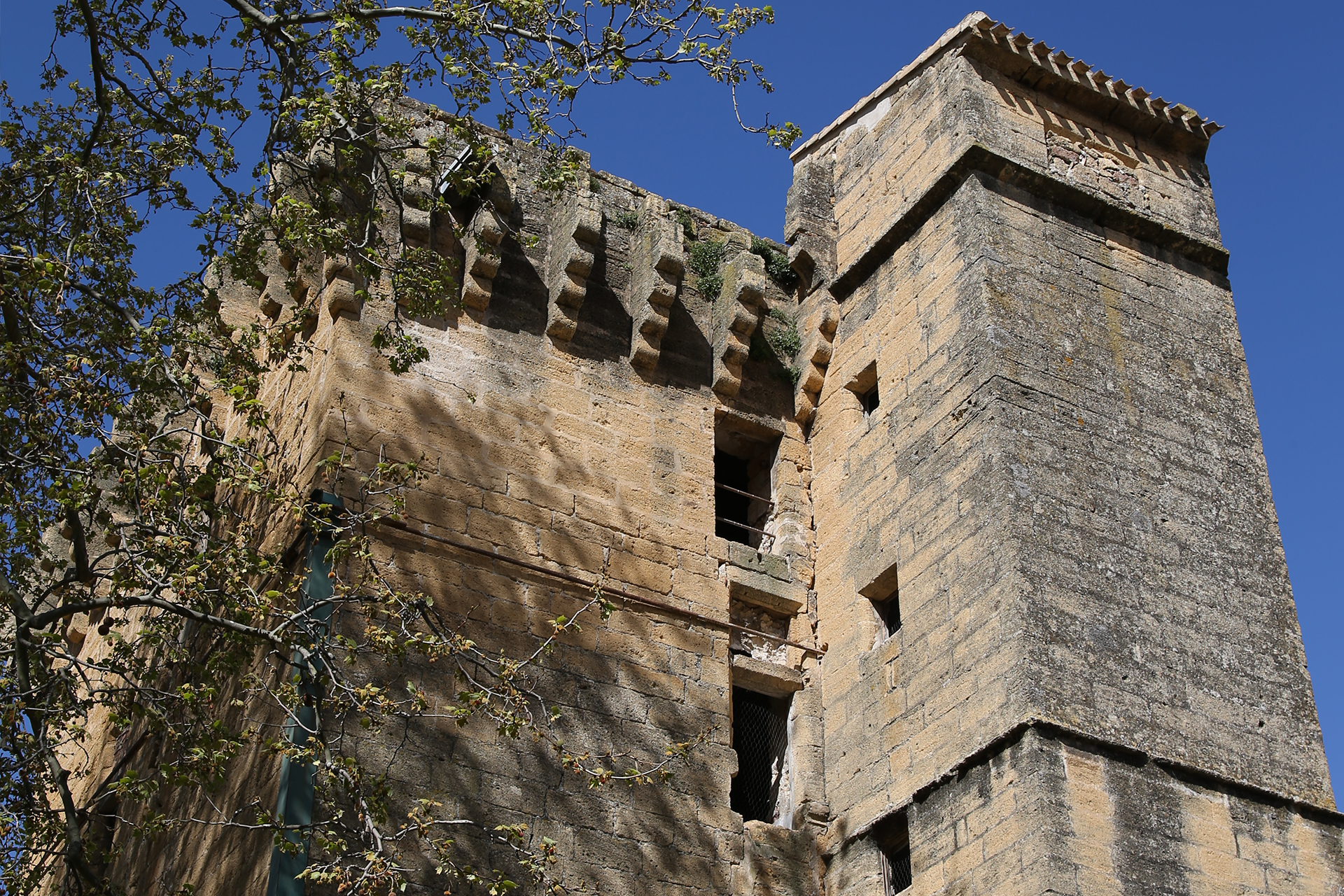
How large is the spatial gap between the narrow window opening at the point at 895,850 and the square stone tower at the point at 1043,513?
21 millimetres

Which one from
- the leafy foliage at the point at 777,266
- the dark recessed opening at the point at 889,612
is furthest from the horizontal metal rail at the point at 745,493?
the leafy foliage at the point at 777,266

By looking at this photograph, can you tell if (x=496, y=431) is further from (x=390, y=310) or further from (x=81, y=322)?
(x=81, y=322)

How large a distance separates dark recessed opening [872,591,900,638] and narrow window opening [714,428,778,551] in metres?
1.20

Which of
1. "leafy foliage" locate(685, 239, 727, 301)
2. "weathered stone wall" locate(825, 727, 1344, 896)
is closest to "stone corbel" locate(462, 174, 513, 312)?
"leafy foliage" locate(685, 239, 727, 301)

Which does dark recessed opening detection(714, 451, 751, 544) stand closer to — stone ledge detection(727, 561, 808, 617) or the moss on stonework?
the moss on stonework

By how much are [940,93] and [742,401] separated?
8.55 ft

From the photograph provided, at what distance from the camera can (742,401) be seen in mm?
11727

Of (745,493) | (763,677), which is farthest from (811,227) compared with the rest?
(763,677)

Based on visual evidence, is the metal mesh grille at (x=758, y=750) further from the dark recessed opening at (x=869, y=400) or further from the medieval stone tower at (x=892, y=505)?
the dark recessed opening at (x=869, y=400)

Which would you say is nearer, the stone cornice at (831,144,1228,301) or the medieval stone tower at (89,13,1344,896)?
the medieval stone tower at (89,13,1344,896)

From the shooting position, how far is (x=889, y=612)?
10453mm

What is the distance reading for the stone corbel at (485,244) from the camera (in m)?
10.8

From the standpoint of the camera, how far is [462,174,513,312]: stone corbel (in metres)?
10.8

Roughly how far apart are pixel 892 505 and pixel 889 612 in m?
0.71
